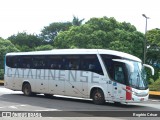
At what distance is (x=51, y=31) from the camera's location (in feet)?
306

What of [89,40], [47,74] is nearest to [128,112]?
[47,74]

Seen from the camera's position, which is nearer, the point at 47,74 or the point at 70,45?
the point at 47,74

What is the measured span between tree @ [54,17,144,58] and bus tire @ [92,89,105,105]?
3125cm

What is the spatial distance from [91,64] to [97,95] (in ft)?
5.41

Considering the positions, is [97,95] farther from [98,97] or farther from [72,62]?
[72,62]

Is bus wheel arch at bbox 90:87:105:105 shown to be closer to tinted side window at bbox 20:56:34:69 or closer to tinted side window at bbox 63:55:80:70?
tinted side window at bbox 63:55:80:70

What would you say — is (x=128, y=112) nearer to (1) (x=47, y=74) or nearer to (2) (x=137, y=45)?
(1) (x=47, y=74)

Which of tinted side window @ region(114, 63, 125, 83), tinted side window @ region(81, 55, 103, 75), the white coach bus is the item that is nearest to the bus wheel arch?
the white coach bus

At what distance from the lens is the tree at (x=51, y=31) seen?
9231 cm

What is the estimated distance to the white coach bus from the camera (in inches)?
751

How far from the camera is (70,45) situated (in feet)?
185

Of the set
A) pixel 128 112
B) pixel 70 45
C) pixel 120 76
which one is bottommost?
pixel 128 112

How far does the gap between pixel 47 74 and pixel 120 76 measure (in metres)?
5.77

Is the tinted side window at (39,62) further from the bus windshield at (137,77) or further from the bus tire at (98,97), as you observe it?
the bus windshield at (137,77)
